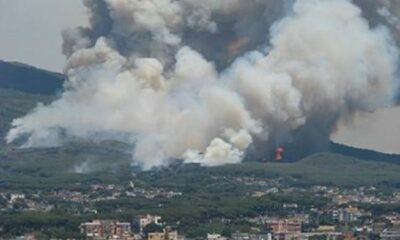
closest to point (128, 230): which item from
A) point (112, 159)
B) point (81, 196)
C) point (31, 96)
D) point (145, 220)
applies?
point (145, 220)

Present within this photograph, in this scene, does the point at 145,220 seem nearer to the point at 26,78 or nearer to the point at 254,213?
the point at 254,213

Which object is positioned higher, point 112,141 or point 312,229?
point 112,141

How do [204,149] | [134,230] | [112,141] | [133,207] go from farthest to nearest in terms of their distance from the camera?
[112,141]
[204,149]
[133,207]
[134,230]

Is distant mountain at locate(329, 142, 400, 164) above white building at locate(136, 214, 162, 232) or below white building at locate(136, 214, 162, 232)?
above

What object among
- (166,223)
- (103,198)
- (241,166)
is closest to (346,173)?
(241,166)

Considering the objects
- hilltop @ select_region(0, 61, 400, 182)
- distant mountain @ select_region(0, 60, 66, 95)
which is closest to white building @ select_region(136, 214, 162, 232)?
hilltop @ select_region(0, 61, 400, 182)

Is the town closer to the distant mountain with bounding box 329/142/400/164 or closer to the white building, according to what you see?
the white building

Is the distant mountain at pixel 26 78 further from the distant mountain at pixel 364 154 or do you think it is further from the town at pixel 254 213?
the town at pixel 254 213

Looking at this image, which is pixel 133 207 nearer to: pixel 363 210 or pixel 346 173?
pixel 363 210
